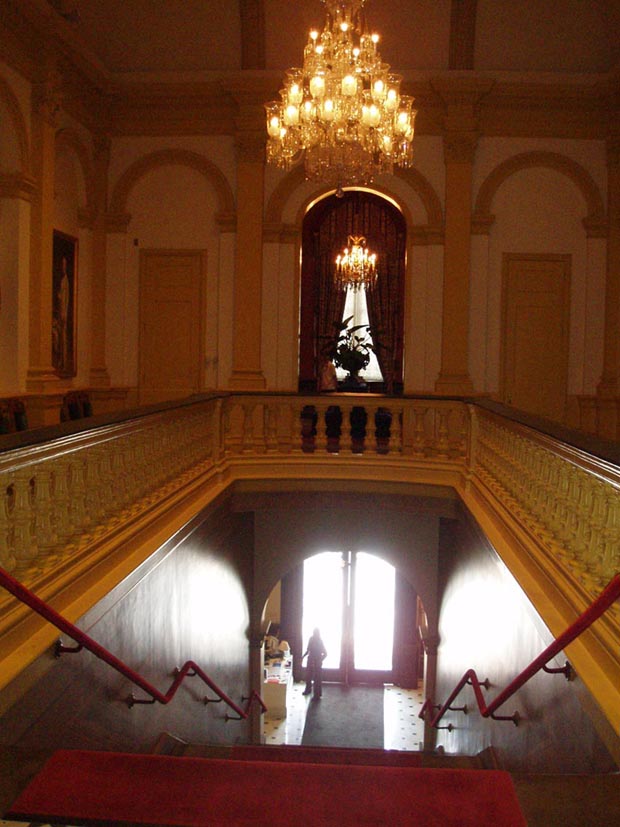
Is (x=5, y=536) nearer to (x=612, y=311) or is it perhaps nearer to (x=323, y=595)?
(x=612, y=311)

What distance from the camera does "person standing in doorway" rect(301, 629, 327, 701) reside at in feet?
51.4

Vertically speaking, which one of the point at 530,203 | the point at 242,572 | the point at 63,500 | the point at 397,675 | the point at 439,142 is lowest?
the point at 397,675

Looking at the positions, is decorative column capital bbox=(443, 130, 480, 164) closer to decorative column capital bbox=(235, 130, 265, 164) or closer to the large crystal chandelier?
decorative column capital bbox=(235, 130, 265, 164)

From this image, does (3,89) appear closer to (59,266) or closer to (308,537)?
(59,266)

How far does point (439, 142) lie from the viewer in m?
11.9

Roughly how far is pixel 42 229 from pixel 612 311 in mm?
7816

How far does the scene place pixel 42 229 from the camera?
32.7 feet

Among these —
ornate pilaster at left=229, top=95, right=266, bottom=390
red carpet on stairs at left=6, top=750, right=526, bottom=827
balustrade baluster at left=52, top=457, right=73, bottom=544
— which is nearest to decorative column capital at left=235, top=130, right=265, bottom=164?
ornate pilaster at left=229, top=95, right=266, bottom=390

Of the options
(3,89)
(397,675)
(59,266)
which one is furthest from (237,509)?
(397,675)

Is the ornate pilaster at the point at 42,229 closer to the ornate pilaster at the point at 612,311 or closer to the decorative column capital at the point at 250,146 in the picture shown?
the decorative column capital at the point at 250,146

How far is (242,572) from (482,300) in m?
5.40

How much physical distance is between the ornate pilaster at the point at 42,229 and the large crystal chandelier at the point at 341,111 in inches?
148

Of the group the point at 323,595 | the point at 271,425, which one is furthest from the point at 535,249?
the point at 323,595

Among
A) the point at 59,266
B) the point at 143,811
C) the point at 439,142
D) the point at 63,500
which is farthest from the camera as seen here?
the point at 439,142
